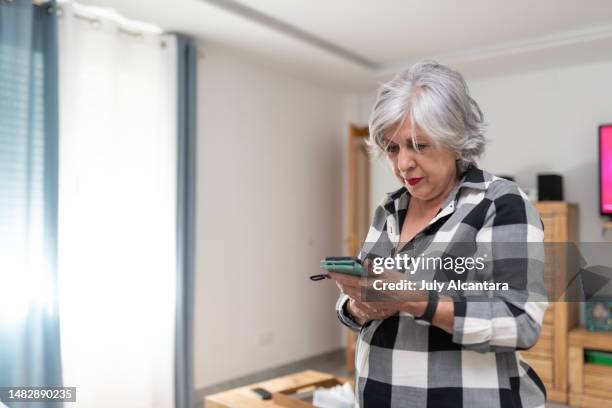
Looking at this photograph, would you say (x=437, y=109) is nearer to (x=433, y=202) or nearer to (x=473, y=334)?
(x=433, y=202)

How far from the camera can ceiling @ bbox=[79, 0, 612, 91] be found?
117 inches

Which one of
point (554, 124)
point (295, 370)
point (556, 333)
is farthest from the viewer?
point (295, 370)

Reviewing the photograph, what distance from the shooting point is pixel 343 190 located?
4.91 meters

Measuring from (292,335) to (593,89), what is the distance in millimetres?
2967

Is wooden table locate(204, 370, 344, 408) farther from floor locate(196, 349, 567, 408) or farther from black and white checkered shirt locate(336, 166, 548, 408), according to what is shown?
black and white checkered shirt locate(336, 166, 548, 408)

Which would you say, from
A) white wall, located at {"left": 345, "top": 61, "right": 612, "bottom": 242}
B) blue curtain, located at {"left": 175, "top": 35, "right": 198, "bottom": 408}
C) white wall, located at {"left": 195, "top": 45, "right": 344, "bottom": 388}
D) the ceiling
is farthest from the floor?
the ceiling

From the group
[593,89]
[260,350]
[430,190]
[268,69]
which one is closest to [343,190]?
[268,69]

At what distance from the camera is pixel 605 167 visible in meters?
3.52

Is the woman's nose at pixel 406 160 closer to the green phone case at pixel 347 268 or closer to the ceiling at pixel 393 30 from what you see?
the green phone case at pixel 347 268

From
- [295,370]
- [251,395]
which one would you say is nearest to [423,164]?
[251,395]

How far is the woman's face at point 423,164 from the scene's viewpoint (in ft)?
3.22

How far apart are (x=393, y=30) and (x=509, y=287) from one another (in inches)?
111

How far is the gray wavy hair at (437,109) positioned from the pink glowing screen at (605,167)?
9.87 ft

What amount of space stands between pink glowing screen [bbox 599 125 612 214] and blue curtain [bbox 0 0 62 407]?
134 inches
